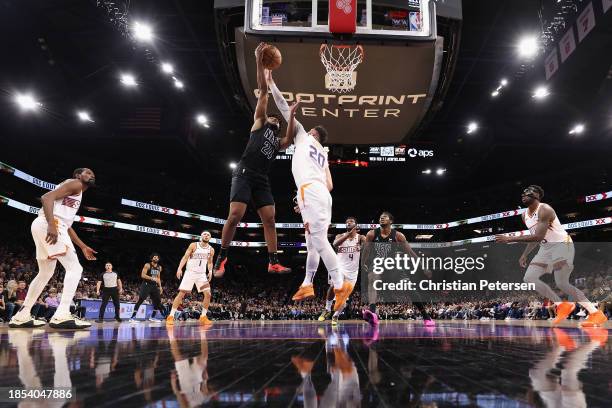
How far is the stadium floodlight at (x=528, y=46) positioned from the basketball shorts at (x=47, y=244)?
44.3 ft

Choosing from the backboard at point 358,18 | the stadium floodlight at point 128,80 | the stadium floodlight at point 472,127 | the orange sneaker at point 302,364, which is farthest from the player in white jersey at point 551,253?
the stadium floodlight at point 472,127

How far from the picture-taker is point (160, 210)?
30484mm

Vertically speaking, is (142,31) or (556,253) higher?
(142,31)

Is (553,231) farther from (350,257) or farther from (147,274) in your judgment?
(147,274)

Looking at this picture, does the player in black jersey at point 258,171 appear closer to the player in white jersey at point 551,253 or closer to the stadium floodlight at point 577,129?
the player in white jersey at point 551,253

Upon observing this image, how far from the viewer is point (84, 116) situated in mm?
20328

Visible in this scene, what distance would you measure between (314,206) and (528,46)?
12.8m

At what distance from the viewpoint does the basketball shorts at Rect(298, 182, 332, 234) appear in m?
4.21

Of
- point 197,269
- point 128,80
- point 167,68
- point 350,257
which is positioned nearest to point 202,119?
point 128,80

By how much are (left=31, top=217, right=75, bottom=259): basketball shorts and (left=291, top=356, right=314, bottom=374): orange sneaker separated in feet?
14.3

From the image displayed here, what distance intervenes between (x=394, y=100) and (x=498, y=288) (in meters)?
18.9

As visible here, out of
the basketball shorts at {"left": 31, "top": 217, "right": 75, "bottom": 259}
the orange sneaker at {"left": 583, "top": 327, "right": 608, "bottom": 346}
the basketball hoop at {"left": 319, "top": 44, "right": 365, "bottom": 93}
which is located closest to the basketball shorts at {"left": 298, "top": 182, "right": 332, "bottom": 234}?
the orange sneaker at {"left": 583, "top": 327, "right": 608, "bottom": 346}

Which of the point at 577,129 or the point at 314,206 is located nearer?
the point at 314,206

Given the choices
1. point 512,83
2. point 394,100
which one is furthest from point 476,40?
point 394,100
